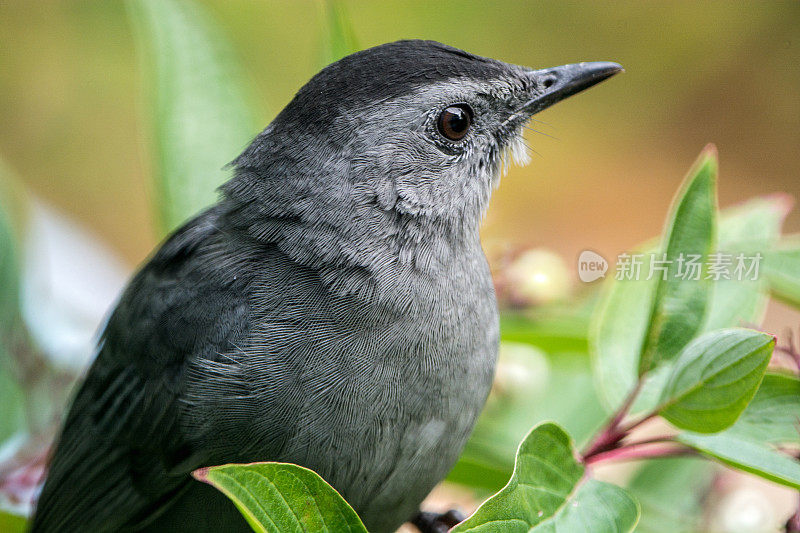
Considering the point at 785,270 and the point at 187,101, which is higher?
the point at 187,101

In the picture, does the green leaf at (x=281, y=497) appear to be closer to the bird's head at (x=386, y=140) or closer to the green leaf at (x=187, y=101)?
the bird's head at (x=386, y=140)

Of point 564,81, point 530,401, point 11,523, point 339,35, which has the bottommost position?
point 11,523

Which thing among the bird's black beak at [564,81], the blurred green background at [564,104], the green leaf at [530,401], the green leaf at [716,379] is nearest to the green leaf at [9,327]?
the green leaf at [530,401]

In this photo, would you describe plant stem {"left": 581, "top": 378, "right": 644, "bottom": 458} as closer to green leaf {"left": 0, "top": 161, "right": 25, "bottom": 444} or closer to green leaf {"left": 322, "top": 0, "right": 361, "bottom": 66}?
green leaf {"left": 322, "top": 0, "right": 361, "bottom": 66}

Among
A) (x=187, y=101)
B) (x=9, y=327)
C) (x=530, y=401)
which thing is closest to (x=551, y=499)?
(x=530, y=401)

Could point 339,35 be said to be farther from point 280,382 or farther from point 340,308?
point 280,382

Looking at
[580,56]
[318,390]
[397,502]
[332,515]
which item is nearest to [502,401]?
[397,502]

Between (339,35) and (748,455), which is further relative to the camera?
(339,35)
